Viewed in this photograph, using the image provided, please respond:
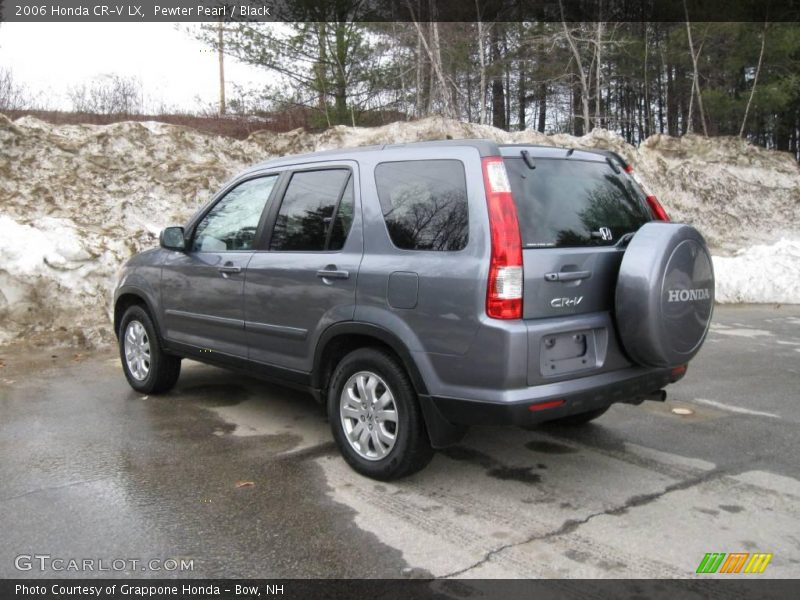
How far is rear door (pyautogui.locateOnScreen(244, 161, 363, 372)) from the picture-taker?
412 cm

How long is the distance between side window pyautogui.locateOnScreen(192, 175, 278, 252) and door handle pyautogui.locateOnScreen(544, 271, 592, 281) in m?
2.24

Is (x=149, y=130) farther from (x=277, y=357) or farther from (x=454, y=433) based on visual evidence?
(x=454, y=433)

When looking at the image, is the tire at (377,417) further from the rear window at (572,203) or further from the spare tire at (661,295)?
the spare tire at (661,295)

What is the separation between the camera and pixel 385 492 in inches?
152

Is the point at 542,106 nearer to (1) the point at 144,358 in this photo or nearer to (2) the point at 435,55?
(2) the point at 435,55

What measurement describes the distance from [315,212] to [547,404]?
6.44ft

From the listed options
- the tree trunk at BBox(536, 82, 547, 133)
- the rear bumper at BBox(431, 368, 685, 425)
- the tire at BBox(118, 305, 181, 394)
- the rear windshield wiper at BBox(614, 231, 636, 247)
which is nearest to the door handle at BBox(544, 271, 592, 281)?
the rear windshield wiper at BBox(614, 231, 636, 247)

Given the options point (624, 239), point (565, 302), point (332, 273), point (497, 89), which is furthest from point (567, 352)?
point (497, 89)

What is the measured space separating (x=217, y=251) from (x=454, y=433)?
8.00ft

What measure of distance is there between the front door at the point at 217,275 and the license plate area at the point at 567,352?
2.29m

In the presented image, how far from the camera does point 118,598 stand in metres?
2.86

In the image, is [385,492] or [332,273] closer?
[385,492]

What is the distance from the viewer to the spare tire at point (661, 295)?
11.7 ft

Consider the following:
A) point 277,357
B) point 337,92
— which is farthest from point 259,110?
point 277,357
